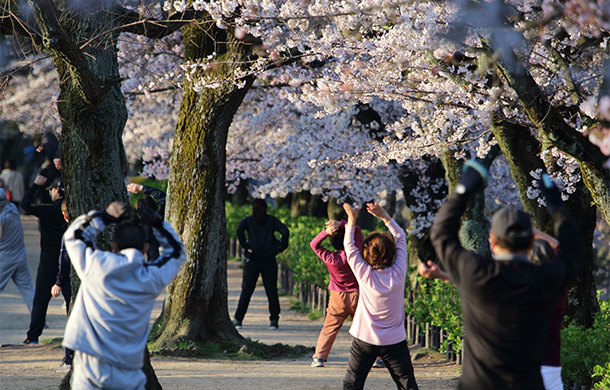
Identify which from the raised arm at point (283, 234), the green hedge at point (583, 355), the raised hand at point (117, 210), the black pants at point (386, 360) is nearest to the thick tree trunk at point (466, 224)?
the raised arm at point (283, 234)

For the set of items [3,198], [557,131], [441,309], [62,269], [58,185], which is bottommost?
[441,309]

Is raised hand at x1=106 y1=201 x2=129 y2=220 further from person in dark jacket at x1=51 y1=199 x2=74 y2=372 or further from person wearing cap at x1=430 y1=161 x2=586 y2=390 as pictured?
person in dark jacket at x1=51 y1=199 x2=74 y2=372

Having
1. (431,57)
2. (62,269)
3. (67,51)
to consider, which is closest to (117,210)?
(67,51)

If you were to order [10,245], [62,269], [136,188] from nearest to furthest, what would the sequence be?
[136,188] < [62,269] < [10,245]

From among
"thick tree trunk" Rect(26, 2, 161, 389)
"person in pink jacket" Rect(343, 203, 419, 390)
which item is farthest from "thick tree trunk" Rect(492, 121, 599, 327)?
"thick tree trunk" Rect(26, 2, 161, 389)

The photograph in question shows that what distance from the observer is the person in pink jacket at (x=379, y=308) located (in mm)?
5762

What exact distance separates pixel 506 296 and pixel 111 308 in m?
2.08

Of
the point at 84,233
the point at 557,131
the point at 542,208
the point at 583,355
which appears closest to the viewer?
the point at 84,233

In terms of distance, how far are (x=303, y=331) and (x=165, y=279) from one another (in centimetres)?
740

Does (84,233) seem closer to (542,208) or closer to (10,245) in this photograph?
(542,208)

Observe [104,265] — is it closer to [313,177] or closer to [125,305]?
[125,305]

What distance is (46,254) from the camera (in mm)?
9398

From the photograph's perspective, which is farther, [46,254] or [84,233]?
[46,254]

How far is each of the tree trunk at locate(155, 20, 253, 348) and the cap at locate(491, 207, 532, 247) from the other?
6.01 m
